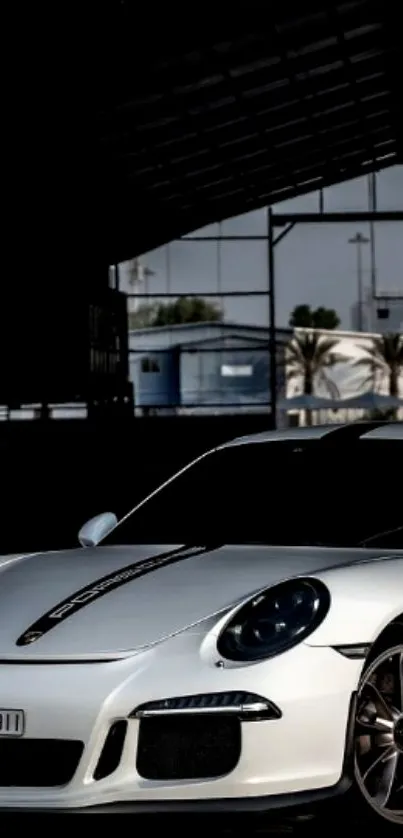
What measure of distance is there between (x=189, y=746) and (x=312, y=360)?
137 feet

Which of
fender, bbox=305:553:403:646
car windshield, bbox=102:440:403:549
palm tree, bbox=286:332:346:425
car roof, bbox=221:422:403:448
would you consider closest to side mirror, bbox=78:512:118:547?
car windshield, bbox=102:440:403:549

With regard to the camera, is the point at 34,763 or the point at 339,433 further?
the point at 339,433

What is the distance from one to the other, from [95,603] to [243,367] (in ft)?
114

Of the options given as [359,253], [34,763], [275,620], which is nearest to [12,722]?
[34,763]

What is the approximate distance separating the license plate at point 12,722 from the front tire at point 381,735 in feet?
2.84

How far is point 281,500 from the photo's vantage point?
619cm

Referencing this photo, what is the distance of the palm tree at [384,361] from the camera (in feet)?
136

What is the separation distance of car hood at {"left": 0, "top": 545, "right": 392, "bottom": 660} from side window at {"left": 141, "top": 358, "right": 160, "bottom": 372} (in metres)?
34.6

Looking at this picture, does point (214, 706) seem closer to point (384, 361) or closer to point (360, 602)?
point (360, 602)

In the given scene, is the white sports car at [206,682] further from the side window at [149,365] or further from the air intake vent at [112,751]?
the side window at [149,365]

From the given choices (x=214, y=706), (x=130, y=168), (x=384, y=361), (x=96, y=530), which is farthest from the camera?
(x=384, y=361)

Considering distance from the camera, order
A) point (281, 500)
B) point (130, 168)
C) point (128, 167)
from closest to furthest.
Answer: point (281, 500)
point (128, 167)
point (130, 168)

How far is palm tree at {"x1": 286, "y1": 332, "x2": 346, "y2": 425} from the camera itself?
42562 mm

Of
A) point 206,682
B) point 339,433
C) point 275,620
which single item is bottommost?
point 206,682
